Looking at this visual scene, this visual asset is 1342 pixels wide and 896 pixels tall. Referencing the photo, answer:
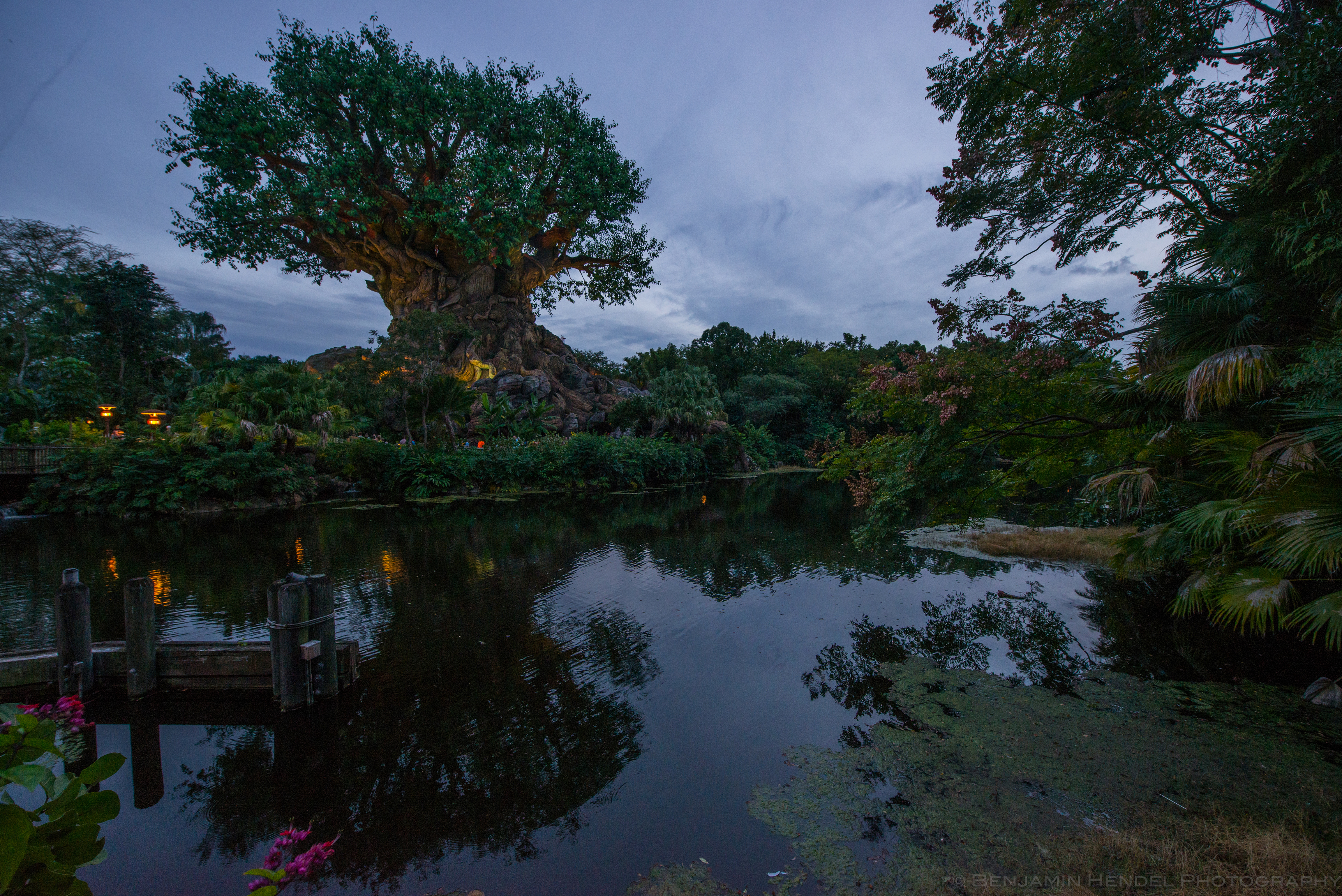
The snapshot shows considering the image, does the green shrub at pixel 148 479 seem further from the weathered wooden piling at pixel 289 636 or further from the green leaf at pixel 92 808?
the green leaf at pixel 92 808

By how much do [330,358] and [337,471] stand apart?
70.8ft

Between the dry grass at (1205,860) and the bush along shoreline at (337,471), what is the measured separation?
19.9m

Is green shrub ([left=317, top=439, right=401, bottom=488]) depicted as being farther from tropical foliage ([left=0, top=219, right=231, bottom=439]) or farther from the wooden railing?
tropical foliage ([left=0, top=219, right=231, bottom=439])

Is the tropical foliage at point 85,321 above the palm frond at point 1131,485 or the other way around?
above

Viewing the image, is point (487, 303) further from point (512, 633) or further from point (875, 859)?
point (875, 859)

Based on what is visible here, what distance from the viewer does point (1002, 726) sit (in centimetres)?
428

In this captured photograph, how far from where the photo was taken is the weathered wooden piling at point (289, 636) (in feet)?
14.4

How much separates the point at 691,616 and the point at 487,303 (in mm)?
34236

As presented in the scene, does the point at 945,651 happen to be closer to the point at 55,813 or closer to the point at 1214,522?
the point at 1214,522

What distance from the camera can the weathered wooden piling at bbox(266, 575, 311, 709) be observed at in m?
4.39

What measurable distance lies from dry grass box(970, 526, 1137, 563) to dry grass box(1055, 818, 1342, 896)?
8.18 meters

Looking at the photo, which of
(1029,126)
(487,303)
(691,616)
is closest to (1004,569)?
(691,616)

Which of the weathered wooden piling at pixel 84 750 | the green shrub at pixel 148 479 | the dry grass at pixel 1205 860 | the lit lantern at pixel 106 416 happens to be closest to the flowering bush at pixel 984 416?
the dry grass at pixel 1205 860

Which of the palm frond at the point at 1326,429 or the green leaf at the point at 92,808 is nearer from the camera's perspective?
the green leaf at the point at 92,808
